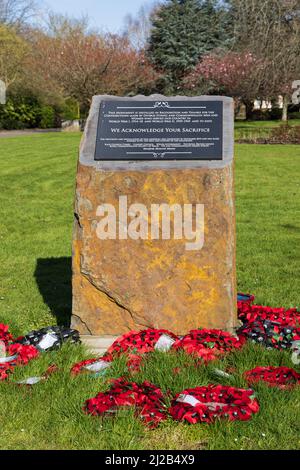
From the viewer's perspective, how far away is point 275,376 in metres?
3.76

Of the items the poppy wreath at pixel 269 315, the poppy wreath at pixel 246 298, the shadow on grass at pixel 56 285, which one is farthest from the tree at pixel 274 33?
the poppy wreath at pixel 269 315

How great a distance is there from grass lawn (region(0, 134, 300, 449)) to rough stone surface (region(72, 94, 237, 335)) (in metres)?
0.57

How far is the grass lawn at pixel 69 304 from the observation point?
3219 mm

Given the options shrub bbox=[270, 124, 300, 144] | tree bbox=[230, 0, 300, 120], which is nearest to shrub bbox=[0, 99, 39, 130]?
tree bbox=[230, 0, 300, 120]

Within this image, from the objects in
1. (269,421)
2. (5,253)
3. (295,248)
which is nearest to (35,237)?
(5,253)

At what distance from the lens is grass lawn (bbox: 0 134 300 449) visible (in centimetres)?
322

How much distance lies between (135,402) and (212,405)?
0.43 metres

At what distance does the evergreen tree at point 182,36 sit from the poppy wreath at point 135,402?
116 feet

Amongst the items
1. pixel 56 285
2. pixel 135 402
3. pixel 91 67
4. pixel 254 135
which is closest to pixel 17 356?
pixel 135 402

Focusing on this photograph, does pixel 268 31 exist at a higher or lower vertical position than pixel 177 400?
higher

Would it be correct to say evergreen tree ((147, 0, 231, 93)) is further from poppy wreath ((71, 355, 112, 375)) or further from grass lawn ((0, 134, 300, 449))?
poppy wreath ((71, 355, 112, 375))
